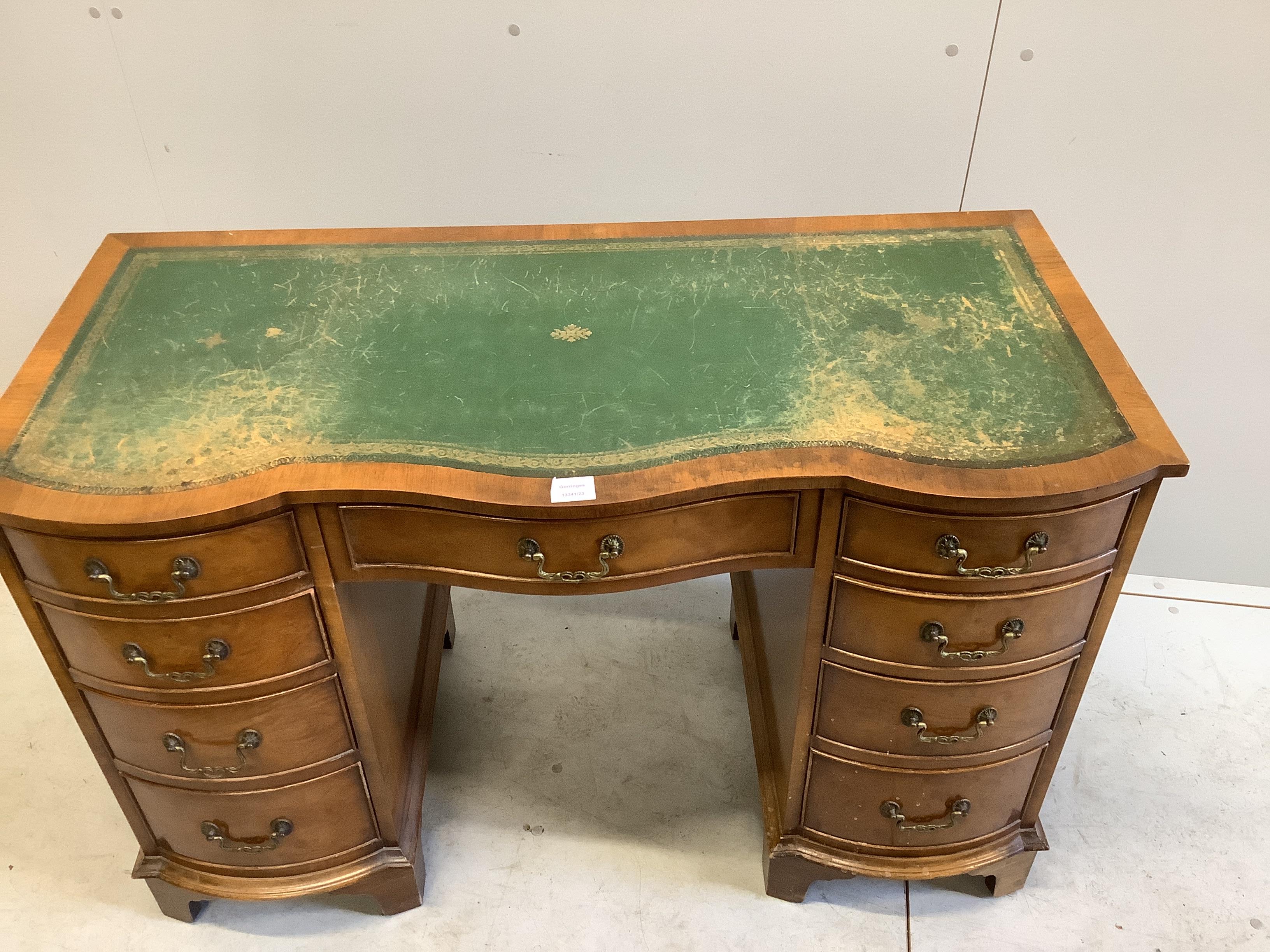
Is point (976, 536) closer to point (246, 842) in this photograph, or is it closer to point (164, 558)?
point (164, 558)

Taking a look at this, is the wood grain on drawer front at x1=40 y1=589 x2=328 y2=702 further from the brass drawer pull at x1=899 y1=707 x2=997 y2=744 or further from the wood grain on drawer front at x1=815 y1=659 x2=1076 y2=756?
the brass drawer pull at x1=899 y1=707 x2=997 y2=744

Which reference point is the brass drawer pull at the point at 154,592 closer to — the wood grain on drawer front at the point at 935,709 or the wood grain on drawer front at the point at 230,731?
the wood grain on drawer front at the point at 230,731

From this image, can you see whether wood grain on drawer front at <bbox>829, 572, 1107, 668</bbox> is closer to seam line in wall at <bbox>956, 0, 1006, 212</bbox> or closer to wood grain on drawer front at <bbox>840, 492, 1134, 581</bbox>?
wood grain on drawer front at <bbox>840, 492, 1134, 581</bbox>

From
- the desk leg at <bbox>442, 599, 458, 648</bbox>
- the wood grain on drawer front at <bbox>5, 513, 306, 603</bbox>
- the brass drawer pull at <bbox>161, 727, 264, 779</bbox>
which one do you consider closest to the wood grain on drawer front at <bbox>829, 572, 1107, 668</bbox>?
the wood grain on drawer front at <bbox>5, 513, 306, 603</bbox>

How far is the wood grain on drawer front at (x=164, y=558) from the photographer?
4.06 ft

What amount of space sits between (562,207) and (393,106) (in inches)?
14.3

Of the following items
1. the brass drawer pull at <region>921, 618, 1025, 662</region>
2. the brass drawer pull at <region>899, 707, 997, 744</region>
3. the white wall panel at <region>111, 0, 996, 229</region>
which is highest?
the white wall panel at <region>111, 0, 996, 229</region>

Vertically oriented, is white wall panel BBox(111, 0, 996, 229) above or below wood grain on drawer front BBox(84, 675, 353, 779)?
above

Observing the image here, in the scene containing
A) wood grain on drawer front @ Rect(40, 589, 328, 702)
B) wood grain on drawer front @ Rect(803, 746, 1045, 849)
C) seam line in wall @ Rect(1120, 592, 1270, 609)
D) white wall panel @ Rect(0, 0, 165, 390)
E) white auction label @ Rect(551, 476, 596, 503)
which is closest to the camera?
white auction label @ Rect(551, 476, 596, 503)

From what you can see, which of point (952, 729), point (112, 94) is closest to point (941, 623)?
point (952, 729)

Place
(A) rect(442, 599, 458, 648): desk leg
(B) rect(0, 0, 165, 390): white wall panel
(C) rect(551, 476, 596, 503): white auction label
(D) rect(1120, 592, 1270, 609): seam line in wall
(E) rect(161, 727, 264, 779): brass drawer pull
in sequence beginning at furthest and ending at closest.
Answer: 1. (D) rect(1120, 592, 1270, 609): seam line in wall
2. (A) rect(442, 599, 458, 648): desk leg
3. (B) rect(0, 0, 165, 390): white wall panel
4. (E) rect(161, 727, 264, 779): brass drawer pull
5. (C) rect(551, 476, 596, 503): white auction label

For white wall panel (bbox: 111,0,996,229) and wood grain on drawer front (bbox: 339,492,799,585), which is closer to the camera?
wood grain on drawer front (bbox: 339,492,799,585)

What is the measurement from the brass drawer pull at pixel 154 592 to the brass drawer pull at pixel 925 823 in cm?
108

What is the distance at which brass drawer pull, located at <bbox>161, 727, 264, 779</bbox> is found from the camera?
4.76 feet
